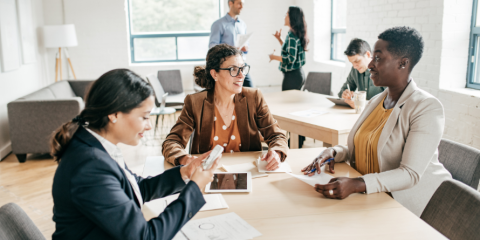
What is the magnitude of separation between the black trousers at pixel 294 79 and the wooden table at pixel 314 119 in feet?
2.12

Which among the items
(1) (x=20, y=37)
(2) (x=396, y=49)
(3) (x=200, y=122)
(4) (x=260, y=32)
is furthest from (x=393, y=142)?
(4) (x=260, y=32)

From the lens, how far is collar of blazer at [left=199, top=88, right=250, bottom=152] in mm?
2219

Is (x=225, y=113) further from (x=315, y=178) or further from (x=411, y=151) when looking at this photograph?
(x=411, y=151)

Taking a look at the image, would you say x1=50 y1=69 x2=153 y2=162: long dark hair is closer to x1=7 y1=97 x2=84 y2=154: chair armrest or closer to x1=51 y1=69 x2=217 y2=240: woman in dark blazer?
x1=51 y1=69 x2=217 y2=240: woman in dark blazer

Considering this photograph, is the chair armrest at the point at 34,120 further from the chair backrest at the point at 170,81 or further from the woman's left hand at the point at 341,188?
the woman's left hand at the point at 341,188

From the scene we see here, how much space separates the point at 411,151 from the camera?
5.29 feet

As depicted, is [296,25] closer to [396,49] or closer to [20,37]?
[396,49]

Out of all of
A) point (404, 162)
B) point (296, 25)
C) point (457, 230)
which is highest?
point (296, 25)

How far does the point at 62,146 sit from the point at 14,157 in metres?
4.17

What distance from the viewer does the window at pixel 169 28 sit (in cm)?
716

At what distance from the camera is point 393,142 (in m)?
1.72

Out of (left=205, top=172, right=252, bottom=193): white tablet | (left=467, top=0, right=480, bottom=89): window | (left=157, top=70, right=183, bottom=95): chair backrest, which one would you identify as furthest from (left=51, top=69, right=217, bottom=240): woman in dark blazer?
(left=157, top=70, right=183, bottom=95): chair backrest

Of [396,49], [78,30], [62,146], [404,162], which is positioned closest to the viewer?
[62,146]

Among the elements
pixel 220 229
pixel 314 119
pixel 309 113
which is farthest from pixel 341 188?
pixel 309 113
